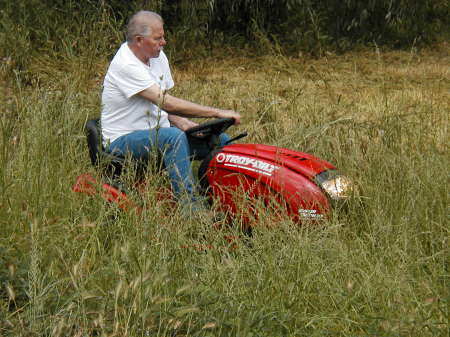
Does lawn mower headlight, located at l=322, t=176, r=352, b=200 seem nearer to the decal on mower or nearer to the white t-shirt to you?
the decal on mower

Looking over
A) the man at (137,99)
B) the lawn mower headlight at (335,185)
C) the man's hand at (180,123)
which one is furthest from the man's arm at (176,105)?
the lawn mower headlight at (335,185)

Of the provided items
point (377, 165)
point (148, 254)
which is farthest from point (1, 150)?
point (377, 165)

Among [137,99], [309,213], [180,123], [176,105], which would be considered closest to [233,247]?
[309,213]

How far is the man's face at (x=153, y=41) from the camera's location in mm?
4195

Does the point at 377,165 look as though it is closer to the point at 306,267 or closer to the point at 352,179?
the point at 352,179

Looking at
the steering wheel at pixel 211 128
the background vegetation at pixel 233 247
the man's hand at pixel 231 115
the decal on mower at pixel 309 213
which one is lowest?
the decal on mower at pixel 309 213

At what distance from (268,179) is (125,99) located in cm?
98

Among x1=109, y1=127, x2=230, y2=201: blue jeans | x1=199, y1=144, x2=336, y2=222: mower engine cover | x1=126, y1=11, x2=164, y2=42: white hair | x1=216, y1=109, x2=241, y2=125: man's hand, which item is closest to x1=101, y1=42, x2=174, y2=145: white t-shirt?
x1=126, y1=11, x2=164, y2=42: white hair

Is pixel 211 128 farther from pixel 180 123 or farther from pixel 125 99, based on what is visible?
pixel 180 123

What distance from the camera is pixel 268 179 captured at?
12.1 ft

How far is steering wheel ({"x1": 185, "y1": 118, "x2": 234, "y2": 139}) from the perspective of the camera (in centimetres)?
378

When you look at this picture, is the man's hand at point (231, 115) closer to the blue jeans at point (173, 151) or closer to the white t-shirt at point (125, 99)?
the blue jeans at point (173, 151)

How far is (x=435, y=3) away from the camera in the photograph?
9859mm

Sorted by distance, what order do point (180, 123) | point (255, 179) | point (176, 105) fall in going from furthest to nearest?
point (180, 123)
point (176, 105)
point (255, 179)
